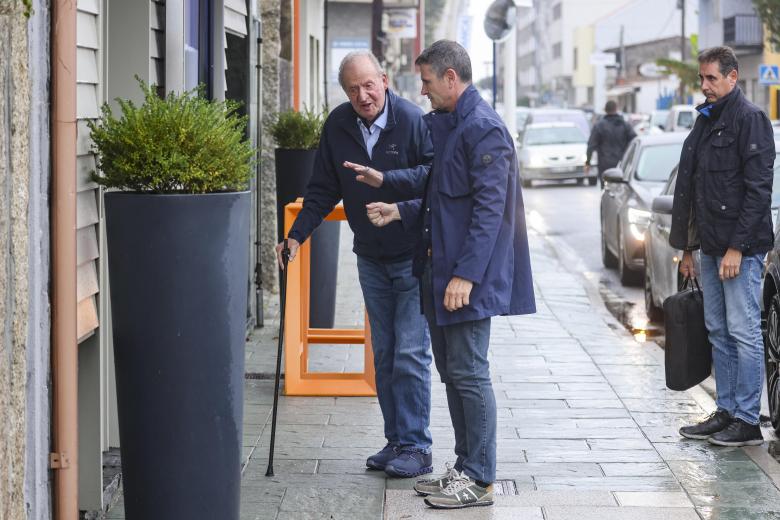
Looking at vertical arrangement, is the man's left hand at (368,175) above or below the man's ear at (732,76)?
below

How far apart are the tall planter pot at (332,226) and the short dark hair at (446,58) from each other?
403 centimetres

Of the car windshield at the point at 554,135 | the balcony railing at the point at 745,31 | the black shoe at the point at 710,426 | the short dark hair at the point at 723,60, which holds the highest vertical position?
the balcony railing at the point at 745,31

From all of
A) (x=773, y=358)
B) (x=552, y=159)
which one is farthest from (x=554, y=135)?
(x=773, y=358)

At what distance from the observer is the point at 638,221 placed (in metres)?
13.2

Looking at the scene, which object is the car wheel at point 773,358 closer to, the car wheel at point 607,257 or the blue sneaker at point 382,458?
the blue sneaker at point 382,458

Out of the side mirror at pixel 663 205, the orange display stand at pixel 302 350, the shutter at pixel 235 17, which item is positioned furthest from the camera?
the shutter at pixel 235 17

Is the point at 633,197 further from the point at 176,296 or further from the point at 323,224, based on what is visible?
the point at 176,296

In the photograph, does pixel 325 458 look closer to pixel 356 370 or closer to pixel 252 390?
pixel 252 390

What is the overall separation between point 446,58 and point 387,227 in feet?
3.06

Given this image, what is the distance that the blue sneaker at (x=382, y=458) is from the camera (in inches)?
245

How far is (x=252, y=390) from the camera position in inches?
318

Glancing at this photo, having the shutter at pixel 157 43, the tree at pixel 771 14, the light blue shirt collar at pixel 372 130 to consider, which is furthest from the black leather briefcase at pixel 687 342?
the tree at pixel 771 14

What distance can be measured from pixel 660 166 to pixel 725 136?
781cm

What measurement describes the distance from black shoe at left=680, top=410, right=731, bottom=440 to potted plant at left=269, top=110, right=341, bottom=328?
3.21m
